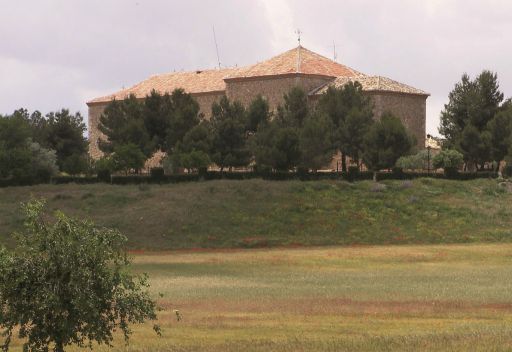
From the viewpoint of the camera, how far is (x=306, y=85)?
112812mm

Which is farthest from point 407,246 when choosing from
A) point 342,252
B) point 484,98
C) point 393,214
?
point 484,98

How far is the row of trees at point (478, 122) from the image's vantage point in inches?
4117

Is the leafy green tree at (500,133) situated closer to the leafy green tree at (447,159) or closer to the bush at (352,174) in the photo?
the leafy green tree at (447,159)

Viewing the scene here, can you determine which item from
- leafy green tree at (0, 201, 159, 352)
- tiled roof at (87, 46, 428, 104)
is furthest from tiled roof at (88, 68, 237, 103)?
leafy green tree at (0, 201, 159, 352)

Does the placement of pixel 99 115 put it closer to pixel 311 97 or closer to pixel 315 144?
pixel 311 97

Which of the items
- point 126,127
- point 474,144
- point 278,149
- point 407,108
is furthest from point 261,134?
point 407,108

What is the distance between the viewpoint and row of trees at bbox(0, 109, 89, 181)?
315ft

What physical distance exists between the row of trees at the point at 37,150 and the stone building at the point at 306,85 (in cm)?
1428

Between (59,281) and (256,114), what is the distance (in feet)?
270

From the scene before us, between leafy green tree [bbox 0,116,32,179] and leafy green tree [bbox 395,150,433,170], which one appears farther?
leafy green tree [bbox 395,150,433,170]

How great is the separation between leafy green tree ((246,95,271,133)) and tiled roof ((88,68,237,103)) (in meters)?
15.4

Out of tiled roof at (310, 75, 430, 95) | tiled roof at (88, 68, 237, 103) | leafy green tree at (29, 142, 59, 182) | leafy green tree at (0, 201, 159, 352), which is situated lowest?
leafy green tree at (0, 201, 159, 352)

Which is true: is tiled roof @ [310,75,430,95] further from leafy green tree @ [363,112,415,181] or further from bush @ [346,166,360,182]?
bush @ [346,166,360,182]

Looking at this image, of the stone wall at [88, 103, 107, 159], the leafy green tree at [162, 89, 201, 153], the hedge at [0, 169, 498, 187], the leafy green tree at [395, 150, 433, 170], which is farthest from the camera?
the stone wall at [88, 103, 107, 159]
